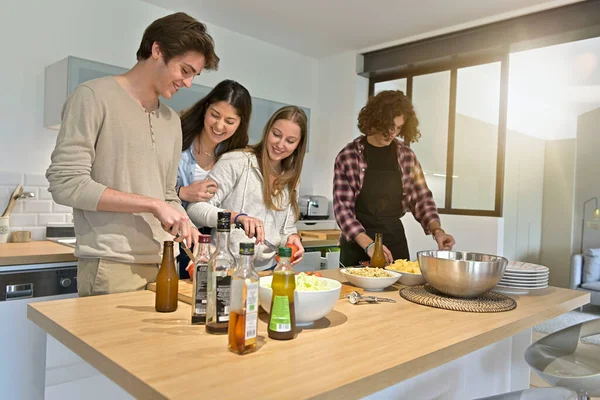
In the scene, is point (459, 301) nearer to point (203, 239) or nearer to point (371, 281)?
point (371, 281)

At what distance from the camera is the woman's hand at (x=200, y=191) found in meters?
1.76

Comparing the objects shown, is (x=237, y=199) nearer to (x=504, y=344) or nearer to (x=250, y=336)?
(x=250, y=336)

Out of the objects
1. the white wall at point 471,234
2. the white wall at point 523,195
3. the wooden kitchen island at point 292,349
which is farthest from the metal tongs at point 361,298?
the white wall at point 523,195

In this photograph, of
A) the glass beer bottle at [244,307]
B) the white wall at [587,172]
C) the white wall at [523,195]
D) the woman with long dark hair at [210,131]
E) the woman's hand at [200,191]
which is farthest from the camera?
the white wall at [587,172]

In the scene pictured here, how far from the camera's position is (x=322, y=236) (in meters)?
3.56

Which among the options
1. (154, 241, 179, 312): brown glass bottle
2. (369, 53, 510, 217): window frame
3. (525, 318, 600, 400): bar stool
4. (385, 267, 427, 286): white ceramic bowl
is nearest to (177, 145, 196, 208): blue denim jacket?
(154, 241, 179, 312): brown glass bottle

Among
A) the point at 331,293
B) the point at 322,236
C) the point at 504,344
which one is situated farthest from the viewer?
the point at 322,236

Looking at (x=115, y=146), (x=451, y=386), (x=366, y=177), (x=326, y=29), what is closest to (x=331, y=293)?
A: (x=451, y=386)

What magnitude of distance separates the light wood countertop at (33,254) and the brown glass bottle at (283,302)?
5.30ft

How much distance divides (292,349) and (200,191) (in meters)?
0.99

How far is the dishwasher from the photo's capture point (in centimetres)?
202

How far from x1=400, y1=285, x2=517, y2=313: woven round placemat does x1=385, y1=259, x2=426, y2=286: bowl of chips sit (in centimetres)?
9

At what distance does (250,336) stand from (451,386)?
85cm

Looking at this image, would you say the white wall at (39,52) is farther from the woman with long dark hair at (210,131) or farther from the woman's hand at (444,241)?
the woman's hand at (444,241)
